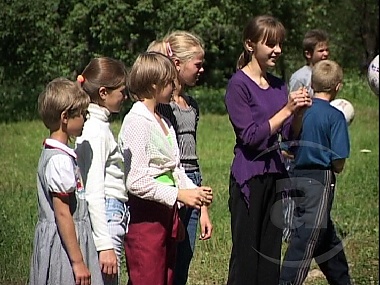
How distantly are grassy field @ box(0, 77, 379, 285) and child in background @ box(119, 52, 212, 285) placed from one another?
1.38m

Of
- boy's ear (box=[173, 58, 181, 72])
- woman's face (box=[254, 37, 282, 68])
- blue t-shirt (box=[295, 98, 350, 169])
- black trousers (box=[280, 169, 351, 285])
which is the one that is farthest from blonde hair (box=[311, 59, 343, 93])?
boy's ear (box=[173, 58, 181, 72])

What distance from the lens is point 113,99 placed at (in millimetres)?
3947

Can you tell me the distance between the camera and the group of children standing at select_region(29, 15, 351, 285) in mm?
3615

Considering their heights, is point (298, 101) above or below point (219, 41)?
below

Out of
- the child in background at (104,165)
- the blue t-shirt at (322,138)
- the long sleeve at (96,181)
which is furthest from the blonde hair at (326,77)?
the long sleeve at (96,181)

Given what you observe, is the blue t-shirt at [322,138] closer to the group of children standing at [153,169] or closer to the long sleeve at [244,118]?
the group of children standing at [153,169]

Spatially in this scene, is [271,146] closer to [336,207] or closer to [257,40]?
[257,40]

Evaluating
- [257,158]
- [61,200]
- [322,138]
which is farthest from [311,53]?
[61,200]

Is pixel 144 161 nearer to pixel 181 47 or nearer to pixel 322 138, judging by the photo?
pixel 181 47

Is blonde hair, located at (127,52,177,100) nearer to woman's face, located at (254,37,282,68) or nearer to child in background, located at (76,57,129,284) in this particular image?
child in background, located at (76,57,129,284)

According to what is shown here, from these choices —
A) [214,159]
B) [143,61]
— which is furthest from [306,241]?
[214,159]

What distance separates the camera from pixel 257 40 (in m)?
4.46

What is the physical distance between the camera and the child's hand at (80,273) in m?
3.58

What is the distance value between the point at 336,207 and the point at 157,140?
4.32 m
